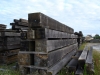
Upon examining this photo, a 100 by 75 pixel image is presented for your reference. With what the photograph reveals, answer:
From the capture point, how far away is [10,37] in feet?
18.1

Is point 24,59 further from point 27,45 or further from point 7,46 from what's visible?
point 7,46

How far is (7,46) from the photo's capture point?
17.3 ft

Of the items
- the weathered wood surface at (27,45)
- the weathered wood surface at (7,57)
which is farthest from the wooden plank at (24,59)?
the weathered wood surface at (7,57)

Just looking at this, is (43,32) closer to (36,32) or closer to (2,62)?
(36,32)

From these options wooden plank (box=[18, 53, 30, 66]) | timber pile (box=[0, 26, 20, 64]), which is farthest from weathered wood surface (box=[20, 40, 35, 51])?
timber pile (box=[0, 26, 20, 64])

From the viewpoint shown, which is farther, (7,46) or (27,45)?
(7,46)

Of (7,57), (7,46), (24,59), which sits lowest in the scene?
(7,57)

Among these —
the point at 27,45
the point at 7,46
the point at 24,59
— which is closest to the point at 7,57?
the point at 7,46

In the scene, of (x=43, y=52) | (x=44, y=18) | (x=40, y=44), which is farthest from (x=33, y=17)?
(x=43, y=52)

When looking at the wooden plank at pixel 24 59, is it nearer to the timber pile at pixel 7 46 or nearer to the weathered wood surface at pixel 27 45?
the weathered wood surface at pixel 27 45

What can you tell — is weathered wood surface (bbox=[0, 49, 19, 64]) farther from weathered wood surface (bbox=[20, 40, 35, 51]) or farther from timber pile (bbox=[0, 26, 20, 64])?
weathered wood surface (bbox=[20, 40, 35, 51])

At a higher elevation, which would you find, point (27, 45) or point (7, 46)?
point (27, 45)

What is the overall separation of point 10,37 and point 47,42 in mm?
3019

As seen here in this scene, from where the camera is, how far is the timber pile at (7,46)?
17.0 feet
